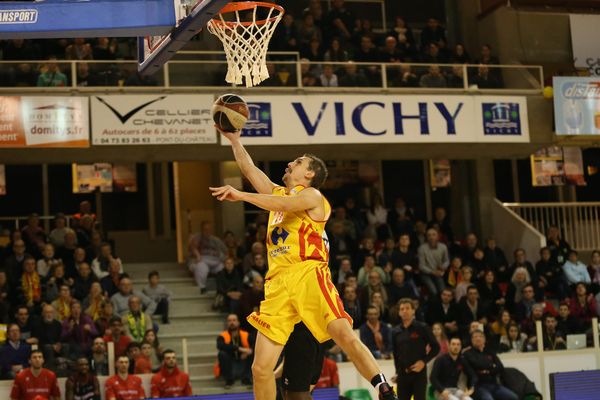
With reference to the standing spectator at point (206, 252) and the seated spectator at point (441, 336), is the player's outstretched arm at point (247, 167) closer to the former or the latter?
the seated spectator at point (441, 336)

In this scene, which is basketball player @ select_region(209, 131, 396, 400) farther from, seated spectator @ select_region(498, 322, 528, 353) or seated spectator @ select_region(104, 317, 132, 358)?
seated spectator @ select_region(498, 322, 528, 353)

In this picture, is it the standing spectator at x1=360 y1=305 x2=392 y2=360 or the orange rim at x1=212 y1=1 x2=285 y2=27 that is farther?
the standing spectator at x1=360 y1=305 x2=392 y2=360

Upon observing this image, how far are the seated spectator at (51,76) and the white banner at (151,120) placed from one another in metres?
0.62

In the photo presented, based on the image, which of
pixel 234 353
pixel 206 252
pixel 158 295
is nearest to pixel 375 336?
pixel 234 353

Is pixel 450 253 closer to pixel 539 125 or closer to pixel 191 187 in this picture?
pixel 539 125

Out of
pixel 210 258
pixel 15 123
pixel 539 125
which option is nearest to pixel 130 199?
pixel 210 258

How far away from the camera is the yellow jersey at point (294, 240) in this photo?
784 centimetres

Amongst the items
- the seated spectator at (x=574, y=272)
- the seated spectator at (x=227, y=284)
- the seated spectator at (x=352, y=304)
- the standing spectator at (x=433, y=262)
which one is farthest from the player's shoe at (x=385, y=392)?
the seated spectator at (x=574, y=272)

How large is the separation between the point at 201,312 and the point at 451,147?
580 cm

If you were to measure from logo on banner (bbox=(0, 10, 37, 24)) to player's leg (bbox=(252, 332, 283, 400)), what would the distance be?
3025 mm

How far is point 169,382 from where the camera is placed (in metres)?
14.6

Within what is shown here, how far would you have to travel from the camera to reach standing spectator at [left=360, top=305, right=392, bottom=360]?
50.5 ft

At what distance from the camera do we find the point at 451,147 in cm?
2016

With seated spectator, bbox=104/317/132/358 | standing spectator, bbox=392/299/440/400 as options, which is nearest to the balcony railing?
seated spectator, bbox=104/317/132/358
